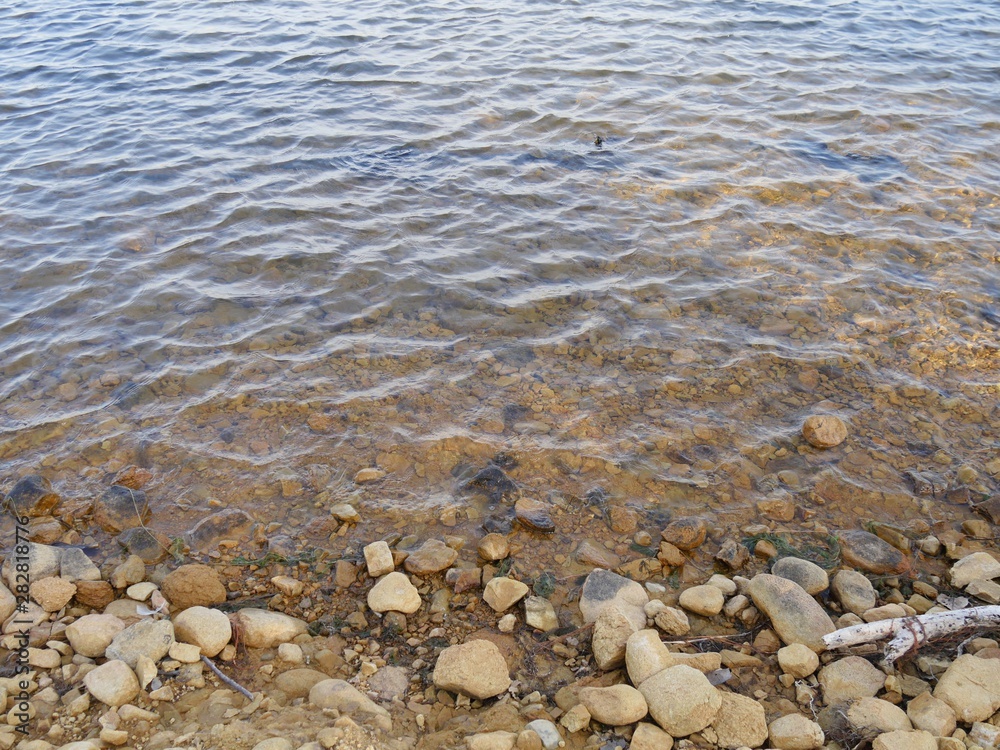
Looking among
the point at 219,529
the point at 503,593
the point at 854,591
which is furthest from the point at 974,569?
the point at 219,529

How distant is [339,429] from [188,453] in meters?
1.04

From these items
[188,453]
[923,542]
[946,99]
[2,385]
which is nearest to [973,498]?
[923,542]

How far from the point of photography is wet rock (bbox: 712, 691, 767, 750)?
3.16 m

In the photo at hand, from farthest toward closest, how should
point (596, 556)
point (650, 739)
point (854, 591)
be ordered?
point (596, 556)
point (854, 591)
point (650, 739)

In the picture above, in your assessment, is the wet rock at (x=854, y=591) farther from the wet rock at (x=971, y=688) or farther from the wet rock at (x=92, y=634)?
the wet rock at (x=92, y=634)

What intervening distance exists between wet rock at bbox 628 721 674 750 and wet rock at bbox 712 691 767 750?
8.8 inches

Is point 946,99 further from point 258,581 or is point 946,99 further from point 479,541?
point 258,581

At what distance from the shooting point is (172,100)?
406 inches

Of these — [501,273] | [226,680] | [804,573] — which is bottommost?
[804,573]

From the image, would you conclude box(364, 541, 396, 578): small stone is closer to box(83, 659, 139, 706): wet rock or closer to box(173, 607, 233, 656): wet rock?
box(173, 607, 233, 656): wet rock

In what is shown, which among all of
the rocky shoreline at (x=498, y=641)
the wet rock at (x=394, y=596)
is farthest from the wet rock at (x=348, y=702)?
the wet rock at (x=394, y=596)

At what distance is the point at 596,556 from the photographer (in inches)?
172

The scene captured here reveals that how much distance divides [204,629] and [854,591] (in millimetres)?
3423

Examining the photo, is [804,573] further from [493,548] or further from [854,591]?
[493,548]
